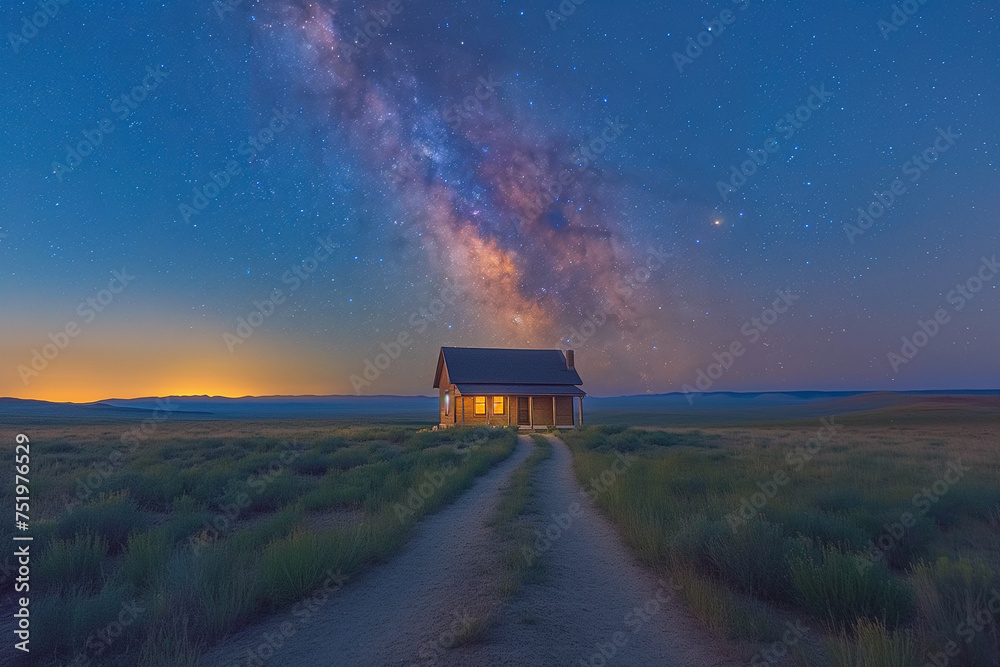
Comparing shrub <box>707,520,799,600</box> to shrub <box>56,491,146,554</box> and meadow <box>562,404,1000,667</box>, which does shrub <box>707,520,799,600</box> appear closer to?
meadow <box>562,404,1000,667</box>

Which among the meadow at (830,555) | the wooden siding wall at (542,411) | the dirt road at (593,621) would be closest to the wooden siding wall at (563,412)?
the wooden siding wall at (542,411)

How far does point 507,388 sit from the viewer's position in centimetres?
3456

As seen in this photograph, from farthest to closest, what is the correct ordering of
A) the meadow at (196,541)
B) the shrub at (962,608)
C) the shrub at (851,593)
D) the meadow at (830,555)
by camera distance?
the shrub at (851,593)
the meadow at (196,541)
the meadow at (830,555)
the shrub at (962,608)

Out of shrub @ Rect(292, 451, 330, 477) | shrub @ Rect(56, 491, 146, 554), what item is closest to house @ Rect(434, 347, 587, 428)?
shrub @ Rect(292, 451, 330, 477)

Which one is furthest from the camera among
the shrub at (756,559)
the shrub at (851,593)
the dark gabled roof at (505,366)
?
the dark gabled roof at (505,366)

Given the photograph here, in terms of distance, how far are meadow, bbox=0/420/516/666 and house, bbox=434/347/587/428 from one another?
1928cm

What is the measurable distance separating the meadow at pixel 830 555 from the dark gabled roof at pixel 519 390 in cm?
2189

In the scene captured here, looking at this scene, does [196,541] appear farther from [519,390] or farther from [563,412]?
[563,412]

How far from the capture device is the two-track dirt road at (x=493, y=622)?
3.81m

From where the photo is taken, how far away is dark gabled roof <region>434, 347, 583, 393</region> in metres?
35.8

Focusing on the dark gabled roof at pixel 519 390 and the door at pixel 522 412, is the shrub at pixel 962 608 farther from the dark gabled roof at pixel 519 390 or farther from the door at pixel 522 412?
the door at pixel 522 412

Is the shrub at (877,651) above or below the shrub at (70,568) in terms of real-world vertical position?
above

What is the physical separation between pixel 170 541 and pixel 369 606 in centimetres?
334

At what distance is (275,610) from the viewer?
4.79m
